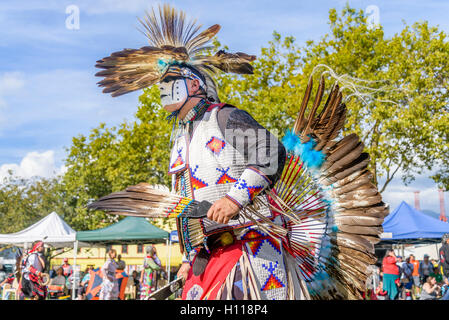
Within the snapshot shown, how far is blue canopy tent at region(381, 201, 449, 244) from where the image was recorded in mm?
14469

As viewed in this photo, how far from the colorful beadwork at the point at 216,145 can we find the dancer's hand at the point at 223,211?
0.33 m

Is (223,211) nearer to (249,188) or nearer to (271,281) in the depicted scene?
(249,188)

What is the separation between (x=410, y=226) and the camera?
14.8 meters

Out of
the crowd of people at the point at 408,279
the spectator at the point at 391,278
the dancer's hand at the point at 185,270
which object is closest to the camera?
the dancer's hand at the point at 185,270

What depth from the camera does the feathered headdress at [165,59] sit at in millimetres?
2748

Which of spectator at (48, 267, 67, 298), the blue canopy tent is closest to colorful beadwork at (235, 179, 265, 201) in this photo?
the blue canopy tent

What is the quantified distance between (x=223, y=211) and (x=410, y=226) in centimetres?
1396

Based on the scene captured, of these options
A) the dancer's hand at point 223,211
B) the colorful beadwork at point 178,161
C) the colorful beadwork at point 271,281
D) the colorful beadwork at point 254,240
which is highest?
the colorful beadwork at point 178,161

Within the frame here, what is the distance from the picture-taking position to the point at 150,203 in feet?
7.70

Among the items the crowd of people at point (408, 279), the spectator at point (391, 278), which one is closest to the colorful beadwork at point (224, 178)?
the crowd of people at point (408, 279)

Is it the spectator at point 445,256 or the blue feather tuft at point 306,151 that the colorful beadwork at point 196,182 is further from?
the spectator at point 445,256

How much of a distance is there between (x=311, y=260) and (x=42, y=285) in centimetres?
772

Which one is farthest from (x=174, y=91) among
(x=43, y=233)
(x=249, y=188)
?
(x=43, y=233)
